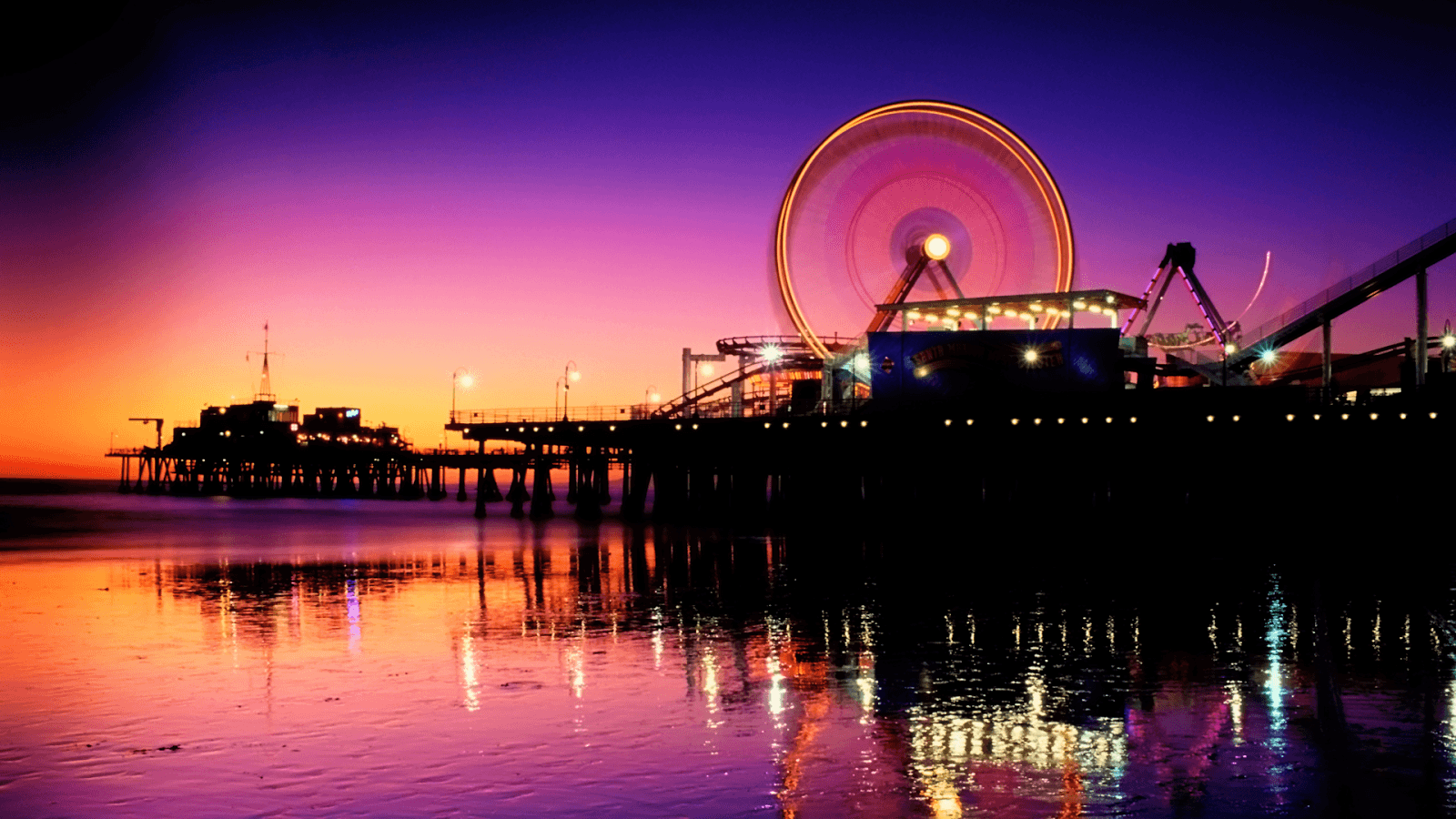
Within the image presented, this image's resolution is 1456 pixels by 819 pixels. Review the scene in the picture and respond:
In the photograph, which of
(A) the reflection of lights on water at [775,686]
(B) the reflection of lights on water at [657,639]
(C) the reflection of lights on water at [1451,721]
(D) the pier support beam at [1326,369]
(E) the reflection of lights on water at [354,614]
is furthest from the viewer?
(D) the pier support beam at [1326,369]

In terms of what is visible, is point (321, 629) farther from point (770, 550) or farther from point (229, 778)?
point (770, 550)

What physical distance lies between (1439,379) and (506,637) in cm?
4042

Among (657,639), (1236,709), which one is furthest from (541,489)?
(1236,709)

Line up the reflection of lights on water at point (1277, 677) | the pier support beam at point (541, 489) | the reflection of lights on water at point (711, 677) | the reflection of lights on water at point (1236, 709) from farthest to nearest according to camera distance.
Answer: the pier support beam at point (541, 489) < the reflection of lights on water at point (711, 677) < the reflection of lights on water at point (1236, 709) < the reflection of lights on water at point (1277, 677)

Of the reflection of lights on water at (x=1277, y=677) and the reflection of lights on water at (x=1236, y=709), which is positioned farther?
the reflection of lights on water at (x=1236, y=709)

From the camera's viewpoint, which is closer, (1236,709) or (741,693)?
(1236,709)

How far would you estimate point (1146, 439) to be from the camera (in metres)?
50.2

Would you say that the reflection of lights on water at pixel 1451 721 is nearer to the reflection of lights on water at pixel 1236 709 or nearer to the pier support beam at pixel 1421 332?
the reflection of lights on water at pixel 1236 709

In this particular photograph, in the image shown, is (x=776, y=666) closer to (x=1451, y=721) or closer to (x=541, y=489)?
(x=1451, y=721)

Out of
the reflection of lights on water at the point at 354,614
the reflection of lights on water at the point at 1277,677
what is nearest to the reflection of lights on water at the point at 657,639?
the reflection of lights on water at the point at 354,614

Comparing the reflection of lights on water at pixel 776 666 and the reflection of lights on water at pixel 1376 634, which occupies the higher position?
the reflection of lights on water at pixel 776 666

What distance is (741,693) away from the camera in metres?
17.2

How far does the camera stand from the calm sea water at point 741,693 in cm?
1227

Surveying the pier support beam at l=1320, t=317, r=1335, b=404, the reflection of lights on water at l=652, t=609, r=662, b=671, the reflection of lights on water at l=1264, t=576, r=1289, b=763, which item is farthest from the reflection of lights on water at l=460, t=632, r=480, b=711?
the pier support beam at l=1320, t=317, r=1335, b=404
